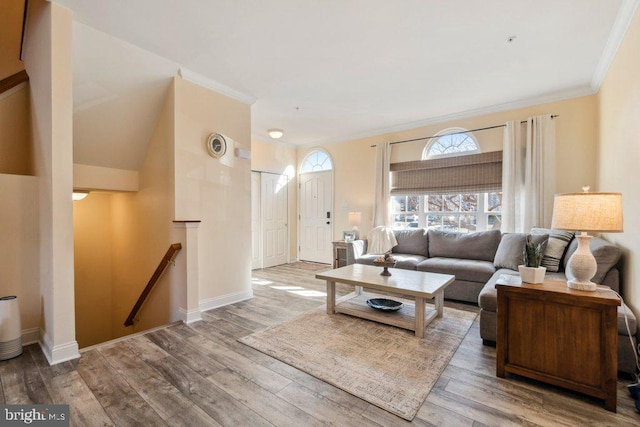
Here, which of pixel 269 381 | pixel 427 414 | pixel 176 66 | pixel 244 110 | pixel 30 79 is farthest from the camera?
pixel 244 110

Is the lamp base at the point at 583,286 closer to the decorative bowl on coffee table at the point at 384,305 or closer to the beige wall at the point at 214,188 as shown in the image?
the decorative bowl on coffee table at the point at 384,305

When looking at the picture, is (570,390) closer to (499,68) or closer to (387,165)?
(499,68)

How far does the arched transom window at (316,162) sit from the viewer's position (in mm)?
6425

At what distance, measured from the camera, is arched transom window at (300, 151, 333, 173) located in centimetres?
642

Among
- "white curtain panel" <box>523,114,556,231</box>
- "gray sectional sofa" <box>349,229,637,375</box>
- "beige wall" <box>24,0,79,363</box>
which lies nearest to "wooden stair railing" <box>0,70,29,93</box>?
"beige wall" <box>24,0,79,363</box>

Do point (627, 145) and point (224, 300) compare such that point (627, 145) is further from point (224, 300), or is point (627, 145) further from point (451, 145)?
point (224, 300)

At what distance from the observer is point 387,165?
5387 mm

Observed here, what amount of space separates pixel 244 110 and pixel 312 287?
8.94 feet

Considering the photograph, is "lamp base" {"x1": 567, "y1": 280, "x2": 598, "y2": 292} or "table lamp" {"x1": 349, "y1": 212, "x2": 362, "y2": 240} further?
"table lamp" {"x1": 349, "y1": 212, "x2": 362, "y2": 240}

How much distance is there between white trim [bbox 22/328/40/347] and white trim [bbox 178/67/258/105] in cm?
286

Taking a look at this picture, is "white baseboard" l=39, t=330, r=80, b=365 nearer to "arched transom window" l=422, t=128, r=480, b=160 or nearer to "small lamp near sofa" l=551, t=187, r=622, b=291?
"small lamp near sofa" l=551, t=187, r=622, b=291

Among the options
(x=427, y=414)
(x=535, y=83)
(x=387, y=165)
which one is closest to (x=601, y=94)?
(x=535, y=83)

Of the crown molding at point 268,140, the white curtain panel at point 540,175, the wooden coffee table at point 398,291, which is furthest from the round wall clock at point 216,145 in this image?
the white curtain panel at point 540,175

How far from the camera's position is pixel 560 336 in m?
1.84
